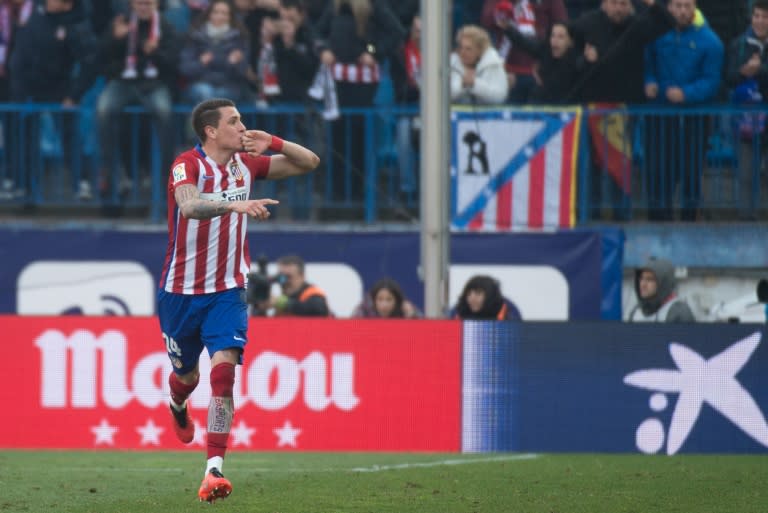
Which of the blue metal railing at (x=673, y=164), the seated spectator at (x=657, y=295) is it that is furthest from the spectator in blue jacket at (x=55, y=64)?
the seated spectator at (x=657, y=295)

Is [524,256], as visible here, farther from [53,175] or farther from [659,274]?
[53,175]

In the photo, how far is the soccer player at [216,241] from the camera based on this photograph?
25.4ft

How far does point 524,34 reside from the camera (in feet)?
45.5

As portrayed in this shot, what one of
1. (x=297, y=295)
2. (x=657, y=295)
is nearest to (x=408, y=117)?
(x=297, y=295)

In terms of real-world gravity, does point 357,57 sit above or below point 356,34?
below

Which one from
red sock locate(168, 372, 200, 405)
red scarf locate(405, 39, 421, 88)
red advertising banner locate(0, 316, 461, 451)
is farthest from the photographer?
red scarf locate(405, 39, 421, 88)

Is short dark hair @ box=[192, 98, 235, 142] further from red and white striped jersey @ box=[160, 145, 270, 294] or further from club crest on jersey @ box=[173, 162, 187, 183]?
club crest on jersey @ box=[173, 162, 187, 183]

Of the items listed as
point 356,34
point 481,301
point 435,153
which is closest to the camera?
point 481,301

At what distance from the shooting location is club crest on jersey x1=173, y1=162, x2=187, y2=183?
25.2 feet

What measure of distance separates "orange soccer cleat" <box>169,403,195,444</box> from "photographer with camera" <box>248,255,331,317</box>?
3716 millimetres

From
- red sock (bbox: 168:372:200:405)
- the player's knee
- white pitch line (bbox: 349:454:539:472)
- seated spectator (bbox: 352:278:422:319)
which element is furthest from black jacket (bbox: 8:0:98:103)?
the player's knee

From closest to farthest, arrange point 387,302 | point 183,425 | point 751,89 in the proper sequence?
point 183,425 → point 387,302 → point 751,89

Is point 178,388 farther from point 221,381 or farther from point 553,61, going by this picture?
point 553,61

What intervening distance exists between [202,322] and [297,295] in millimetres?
4928
